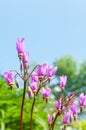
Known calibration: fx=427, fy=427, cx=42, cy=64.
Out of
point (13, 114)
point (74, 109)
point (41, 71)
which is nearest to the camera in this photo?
point (41, 71)

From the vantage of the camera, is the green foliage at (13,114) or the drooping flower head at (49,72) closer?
the drooping flower head at (49,72)

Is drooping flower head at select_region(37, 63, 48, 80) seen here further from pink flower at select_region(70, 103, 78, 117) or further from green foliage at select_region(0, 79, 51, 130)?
green foliage at select_region(0, 79, 51, 130)

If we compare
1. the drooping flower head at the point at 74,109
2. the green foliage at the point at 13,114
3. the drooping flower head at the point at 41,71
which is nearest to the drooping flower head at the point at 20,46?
the drooping flower head at the point at 41,71

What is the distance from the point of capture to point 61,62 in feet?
133

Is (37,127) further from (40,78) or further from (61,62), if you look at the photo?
(61,62)

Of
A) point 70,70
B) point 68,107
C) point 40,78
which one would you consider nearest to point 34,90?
point 40,78

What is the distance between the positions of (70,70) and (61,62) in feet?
4.38

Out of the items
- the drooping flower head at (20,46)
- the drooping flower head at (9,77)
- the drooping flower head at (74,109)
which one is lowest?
the drooping flower head at (74,109)

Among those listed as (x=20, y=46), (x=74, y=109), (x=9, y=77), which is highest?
(x=20, y=46)

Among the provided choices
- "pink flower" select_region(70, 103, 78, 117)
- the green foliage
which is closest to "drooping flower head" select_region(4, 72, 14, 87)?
"pink flower" select_region(70, 103, 78, 117)

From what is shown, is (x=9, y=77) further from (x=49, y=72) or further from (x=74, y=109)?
(x=74, y=109)

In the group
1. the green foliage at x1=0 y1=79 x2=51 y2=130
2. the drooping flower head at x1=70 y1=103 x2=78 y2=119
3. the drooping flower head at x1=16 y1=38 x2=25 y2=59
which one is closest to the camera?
the drooping flower head at x1=16 y1=38 x2=25 y2=59

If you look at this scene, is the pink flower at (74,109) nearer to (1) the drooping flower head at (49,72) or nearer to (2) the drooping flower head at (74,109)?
(2) the drooping flower head at (74,109)

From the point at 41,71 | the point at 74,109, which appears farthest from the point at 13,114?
the point at 41,71
